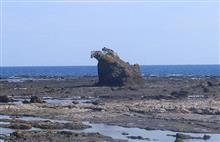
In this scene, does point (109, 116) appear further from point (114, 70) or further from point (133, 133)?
point (114, 70)

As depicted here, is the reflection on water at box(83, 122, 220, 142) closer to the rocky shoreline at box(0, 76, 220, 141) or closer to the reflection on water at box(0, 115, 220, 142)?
the reflection on water at box(0, 115, 220, 142)

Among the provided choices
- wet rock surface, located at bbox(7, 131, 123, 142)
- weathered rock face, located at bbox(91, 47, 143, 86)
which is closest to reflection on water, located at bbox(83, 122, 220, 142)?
wet rock surface, located at bbox(7, 131, 123, 142)

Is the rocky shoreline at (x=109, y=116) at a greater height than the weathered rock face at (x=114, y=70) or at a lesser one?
lesser

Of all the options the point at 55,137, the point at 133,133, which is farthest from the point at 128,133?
the point at 55,137

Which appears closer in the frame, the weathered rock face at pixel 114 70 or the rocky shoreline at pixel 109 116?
the rocky shoreline at pixel 109 116

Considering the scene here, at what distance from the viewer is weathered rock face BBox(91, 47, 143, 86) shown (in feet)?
273

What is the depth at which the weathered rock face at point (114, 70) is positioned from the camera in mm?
83250

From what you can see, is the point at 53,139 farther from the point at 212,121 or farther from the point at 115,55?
the point at 115,55

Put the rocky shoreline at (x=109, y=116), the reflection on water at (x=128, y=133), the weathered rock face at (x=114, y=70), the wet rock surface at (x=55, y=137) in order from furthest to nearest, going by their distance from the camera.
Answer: the weathered rock face at (x=114, y=70)
the rocky shoreline at (x=109, y=116)
the reflection on water at (x=128, y=133)
the wet rock surface at (x=55, y=137)

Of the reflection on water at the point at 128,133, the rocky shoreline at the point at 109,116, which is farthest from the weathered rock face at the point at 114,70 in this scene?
the reflection on water at the point at 128,133

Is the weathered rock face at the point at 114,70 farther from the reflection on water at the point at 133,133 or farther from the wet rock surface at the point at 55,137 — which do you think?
the wet rock surface at the point at 55,137

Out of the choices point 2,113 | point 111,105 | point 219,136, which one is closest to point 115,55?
point 111,105

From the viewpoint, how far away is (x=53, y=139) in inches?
1273

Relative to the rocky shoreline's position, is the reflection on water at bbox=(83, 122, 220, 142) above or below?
below
